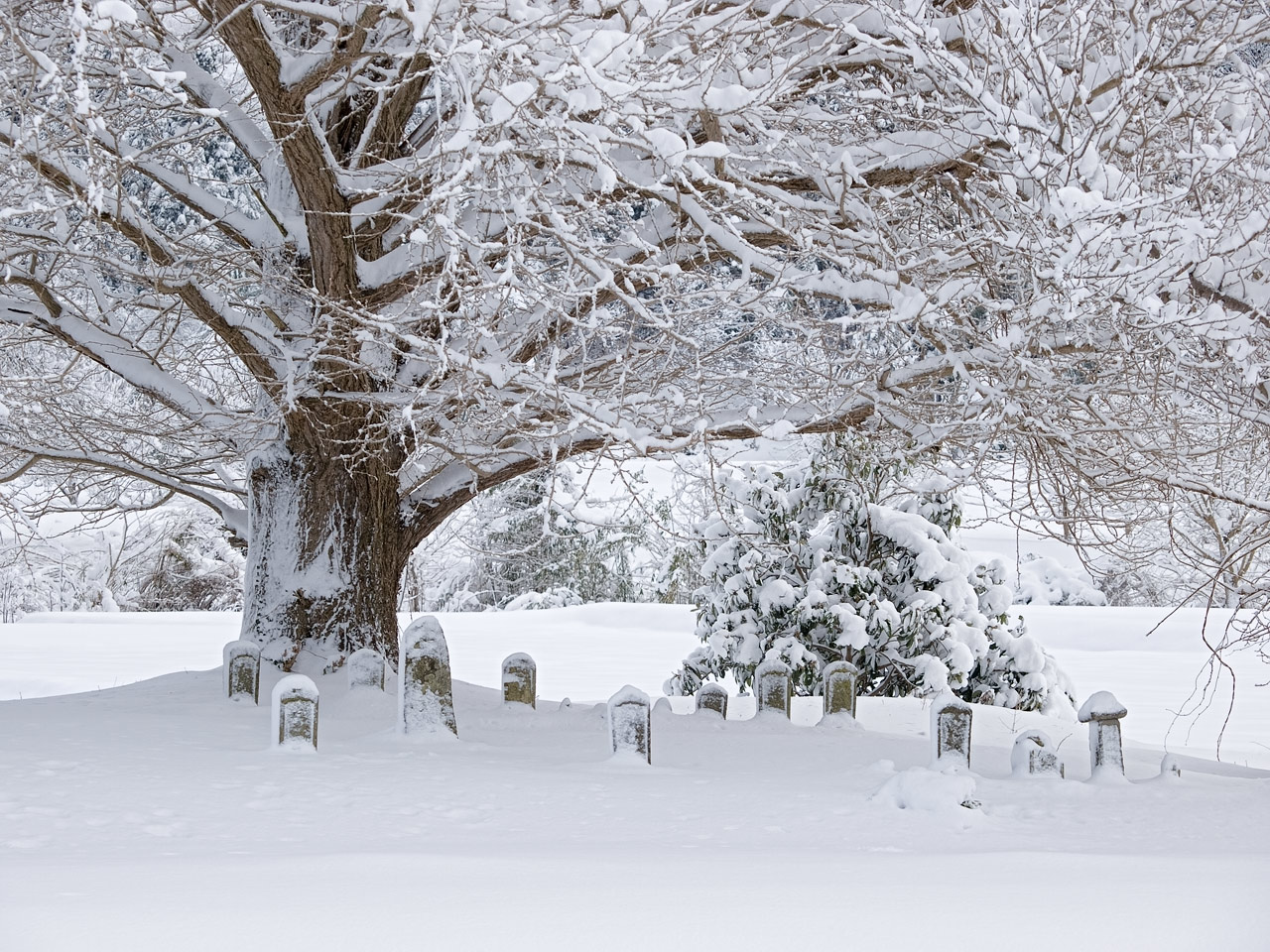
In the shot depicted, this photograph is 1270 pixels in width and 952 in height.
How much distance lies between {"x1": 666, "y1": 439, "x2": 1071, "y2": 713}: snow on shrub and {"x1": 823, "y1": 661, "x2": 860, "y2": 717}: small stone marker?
166 centimetres

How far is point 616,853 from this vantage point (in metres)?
3.62

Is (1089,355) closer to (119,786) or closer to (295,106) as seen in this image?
(295,106)

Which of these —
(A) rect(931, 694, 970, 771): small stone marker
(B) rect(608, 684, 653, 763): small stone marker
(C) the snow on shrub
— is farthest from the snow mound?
(C) the snow on shrub

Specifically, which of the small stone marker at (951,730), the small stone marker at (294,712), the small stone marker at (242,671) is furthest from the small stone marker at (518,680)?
the small stone marker at (951,730)

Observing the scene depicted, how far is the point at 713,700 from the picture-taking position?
24.0 feet

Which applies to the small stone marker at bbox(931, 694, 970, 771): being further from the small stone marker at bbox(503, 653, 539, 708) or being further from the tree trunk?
the tree trunk

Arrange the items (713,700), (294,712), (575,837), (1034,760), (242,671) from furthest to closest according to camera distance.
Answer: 1. (713,700)
2. (242,671)
3. (1034,760)
4. (294,712)
5. (575,837)

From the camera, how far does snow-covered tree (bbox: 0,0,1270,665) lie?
400cm

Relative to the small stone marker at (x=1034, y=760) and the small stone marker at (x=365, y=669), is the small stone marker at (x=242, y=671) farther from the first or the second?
the small stone marker at (x=1034, y=760)

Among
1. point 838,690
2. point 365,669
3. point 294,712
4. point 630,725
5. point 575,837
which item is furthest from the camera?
point 838,690

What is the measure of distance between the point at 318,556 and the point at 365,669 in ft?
3.23

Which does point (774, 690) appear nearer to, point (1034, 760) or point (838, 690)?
point (838, 690)

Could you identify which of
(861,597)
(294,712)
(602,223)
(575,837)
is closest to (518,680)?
(294,712)

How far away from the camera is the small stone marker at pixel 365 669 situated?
21.1ft
